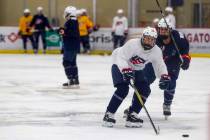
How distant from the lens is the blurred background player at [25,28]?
23750 millimetres

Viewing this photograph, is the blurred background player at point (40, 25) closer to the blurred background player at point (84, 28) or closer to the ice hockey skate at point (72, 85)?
the blurred background player at point (84, 28)

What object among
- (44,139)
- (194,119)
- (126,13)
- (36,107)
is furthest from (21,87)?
(126,13)

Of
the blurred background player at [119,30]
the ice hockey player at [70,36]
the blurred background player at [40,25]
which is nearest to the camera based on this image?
the ice hockey player at [70,36]

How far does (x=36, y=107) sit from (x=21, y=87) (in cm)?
292

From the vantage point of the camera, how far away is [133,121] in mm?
8586

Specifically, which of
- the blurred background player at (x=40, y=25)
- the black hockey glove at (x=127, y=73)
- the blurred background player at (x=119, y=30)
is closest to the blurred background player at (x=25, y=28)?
the blurred background player at (x=40, y=25)

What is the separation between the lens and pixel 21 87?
521 inches

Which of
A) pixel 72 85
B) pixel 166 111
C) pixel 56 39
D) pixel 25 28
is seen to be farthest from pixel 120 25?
pixel 166 111

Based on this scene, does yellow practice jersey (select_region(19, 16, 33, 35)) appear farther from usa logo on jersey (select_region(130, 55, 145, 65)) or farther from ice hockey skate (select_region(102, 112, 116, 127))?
usa logo on jersey (select_region(130, 55, 145, 65))

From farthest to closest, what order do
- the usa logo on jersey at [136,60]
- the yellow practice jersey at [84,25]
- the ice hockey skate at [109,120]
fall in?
the yellow practice jersey at [84,25] → the ice hockey skate at [109,120] → the usa logo on jersey at [136,60]

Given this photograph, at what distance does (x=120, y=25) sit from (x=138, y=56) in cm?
1544

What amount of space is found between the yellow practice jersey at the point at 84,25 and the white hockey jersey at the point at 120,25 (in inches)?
30.5

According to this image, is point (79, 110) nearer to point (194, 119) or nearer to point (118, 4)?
point (194, 119)

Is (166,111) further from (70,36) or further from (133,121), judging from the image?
(70,36)
